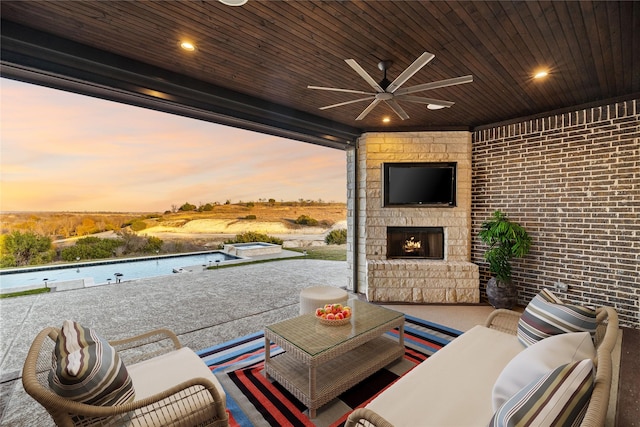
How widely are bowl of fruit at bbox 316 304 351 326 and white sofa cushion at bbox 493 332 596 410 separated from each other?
3.78 ft

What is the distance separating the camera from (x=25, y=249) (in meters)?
5.78

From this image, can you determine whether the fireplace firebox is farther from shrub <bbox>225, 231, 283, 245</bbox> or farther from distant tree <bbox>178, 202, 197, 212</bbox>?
distant tree <bbox>178, 202, 197, 212</bbox>

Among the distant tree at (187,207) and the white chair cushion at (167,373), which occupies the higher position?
the distant tree at (187,207)

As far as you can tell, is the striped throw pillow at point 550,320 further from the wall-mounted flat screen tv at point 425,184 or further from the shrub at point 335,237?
the shrub at point 335,237

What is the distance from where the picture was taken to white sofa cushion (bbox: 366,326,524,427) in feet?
4.24

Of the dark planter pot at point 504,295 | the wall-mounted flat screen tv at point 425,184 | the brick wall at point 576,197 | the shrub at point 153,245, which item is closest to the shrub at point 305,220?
the shrub at point 153,245

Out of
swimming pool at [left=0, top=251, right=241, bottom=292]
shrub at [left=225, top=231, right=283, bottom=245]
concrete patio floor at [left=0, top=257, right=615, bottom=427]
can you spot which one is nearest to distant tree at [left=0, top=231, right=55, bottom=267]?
swimming pool at [left=0, top=251, right=241, bottom=292]

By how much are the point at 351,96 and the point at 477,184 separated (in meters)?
2.61

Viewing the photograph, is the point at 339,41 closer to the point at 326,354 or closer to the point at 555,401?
the point at 326,354

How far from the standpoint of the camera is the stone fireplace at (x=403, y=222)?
13.6ft

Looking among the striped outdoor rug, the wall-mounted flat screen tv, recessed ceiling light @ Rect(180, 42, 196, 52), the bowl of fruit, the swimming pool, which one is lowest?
the swimming pool

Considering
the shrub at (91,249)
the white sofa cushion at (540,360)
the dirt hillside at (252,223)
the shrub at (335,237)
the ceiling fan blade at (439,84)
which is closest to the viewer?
the white sofa cushion at (540,360)

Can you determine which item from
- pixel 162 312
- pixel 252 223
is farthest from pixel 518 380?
pixel 252 223

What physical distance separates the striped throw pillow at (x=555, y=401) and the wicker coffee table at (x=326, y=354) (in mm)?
1135
